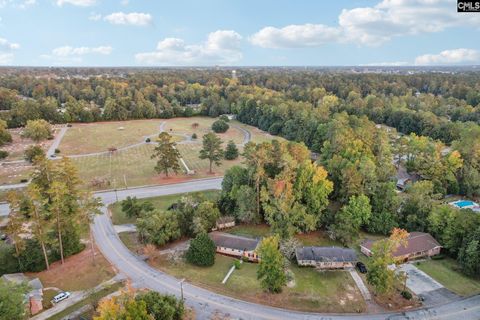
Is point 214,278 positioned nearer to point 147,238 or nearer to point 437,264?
point 147,238

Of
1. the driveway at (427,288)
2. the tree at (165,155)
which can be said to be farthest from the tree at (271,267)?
the tree at (165,155)

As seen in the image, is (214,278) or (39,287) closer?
(39,287)

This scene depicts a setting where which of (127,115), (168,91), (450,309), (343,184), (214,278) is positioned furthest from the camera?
(168,91)

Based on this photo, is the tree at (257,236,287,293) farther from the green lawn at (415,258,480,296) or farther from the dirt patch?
the green lawn at (415,258,480,296)

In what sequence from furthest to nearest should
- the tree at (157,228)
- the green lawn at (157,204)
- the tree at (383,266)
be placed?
1. the green lawn at (157,204)
2. the tree at (157,228)
3. the tree at (383,266)

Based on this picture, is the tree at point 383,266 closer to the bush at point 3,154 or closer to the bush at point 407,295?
the bush at point 407,295

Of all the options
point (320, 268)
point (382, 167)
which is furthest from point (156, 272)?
point (382, 167)

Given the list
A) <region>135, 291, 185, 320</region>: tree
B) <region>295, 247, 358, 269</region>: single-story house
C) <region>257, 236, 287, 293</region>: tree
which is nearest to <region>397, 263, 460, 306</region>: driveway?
<region>295, 247, 358, 269</region>: single-story house
